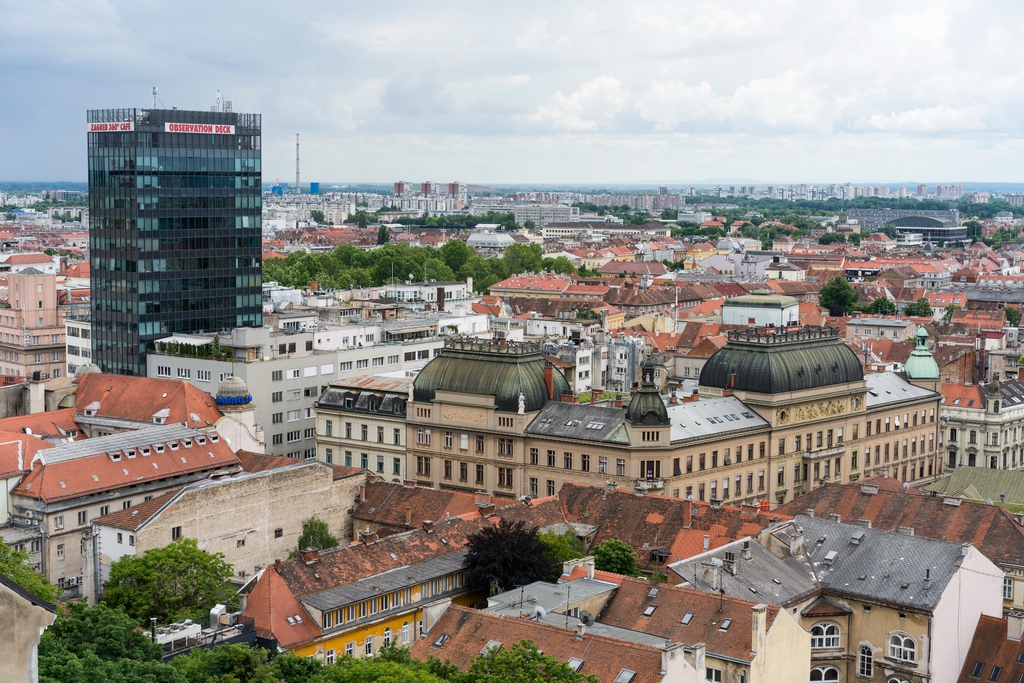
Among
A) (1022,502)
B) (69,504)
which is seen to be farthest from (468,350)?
(1022,502)

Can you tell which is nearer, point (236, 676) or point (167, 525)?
point (236, 676)

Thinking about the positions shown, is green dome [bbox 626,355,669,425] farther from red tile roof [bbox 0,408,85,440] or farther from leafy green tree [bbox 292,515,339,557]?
red tile roof [bbox 0,408,85,440]

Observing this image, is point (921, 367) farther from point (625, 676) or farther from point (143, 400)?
point (625, 676)

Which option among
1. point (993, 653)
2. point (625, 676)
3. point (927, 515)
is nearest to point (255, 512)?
point (625, 676)

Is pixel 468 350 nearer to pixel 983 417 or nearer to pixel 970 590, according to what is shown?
pixel 970 590

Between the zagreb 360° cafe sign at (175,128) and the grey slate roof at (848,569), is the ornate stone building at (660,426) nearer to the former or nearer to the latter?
the grey slate roof at (848,569)

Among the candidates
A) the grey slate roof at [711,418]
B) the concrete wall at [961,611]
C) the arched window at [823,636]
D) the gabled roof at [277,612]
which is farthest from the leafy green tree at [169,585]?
the grey slate roof at [711,418]
